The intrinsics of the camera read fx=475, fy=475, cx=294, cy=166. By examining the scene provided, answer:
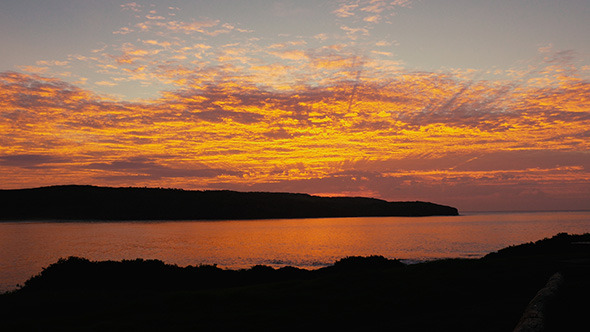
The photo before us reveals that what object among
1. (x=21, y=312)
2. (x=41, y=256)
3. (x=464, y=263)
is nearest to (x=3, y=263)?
(x=41, y=256)

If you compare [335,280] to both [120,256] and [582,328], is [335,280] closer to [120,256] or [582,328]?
[582,328]

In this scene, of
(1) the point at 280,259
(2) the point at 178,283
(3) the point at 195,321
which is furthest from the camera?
(1) the point at 280,259

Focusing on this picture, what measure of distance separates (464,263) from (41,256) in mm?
73167

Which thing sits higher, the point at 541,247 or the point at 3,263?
the point at 541,247

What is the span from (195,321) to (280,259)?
2164 inches

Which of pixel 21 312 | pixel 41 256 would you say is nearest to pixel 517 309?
pixel 21 312

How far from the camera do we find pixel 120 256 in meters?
83.8

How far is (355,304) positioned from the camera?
2419 cm

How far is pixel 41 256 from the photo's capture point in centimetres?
8100

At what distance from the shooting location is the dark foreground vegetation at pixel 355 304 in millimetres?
19672

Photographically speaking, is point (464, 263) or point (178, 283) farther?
point (178, 283)

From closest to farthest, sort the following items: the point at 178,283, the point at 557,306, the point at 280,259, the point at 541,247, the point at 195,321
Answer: the point at 557,306
the point at 195,321
the point at 178,283
the point at 541,247
the point at 280,259

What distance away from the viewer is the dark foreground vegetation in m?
19.7

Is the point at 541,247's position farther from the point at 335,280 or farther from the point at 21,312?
the point at 21,312
